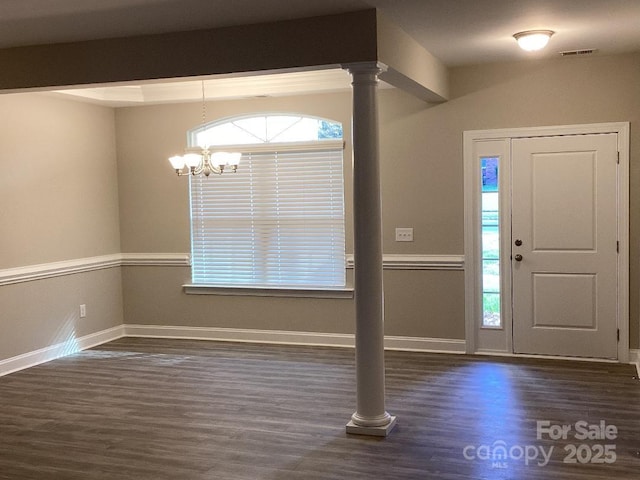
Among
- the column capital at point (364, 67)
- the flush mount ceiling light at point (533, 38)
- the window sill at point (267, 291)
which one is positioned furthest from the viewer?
the window sill at point (267, 291)

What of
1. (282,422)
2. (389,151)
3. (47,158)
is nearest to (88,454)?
(282,422)

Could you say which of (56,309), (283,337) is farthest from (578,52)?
(56,309)

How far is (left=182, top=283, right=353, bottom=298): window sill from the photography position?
6.51 metres

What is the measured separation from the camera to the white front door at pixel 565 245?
564cm

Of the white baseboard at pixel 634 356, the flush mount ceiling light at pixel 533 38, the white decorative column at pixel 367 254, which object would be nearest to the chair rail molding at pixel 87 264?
the white decorative column at pixel 367 254

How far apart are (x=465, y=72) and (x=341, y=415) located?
3.15m

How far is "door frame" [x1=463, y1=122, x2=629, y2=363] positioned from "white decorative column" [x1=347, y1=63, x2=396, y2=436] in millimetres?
2107

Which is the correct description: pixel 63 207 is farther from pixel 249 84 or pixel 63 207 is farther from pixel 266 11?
pixel 266 11

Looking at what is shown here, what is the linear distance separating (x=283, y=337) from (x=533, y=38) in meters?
3.65

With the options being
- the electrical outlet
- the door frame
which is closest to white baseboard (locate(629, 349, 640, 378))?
the door frame

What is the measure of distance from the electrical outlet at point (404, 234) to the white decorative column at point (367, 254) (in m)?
2.15

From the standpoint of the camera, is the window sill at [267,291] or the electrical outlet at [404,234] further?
the window sill at [267,291]

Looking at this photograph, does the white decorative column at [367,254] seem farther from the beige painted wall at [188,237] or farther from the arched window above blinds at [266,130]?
the arched window above blinds at [266,130]

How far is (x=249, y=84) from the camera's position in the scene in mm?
6355
